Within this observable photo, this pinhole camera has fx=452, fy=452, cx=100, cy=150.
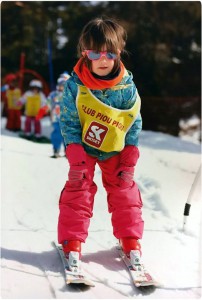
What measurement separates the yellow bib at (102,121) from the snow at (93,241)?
29.1 inches

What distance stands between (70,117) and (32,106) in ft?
26.4

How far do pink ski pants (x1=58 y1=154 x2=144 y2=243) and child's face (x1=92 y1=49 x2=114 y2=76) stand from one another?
0.54 meters

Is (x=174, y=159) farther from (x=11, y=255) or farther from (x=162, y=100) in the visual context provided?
(x=162, y=100)

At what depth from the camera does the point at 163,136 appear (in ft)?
37.0

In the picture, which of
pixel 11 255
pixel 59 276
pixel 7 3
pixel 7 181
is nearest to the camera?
pixel 59 276

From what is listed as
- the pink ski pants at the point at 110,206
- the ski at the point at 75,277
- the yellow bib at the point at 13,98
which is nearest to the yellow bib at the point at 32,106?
the yellow bib at the point at 13,98

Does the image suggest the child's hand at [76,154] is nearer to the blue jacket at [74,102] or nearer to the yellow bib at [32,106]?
the blue jacket at [74,102]

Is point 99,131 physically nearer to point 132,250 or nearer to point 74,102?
point 74,102

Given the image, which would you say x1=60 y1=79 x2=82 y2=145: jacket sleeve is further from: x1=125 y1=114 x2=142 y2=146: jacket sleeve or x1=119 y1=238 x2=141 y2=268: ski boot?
x1=119 y1=238 x2=141 y2=268: ski boot

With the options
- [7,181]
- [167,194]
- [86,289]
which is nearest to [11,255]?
[86,289]

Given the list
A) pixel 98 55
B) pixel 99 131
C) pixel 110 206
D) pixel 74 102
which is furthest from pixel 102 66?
pixel 110 206

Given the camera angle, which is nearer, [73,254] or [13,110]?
[73,254]

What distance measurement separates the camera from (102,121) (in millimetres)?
2732

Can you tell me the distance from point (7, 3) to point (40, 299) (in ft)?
53.7
